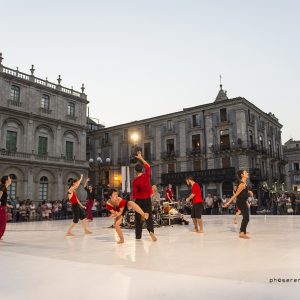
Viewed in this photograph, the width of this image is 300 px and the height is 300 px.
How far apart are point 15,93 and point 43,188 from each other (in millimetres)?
9732

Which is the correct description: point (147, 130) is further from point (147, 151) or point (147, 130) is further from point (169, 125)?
point (169, 125)

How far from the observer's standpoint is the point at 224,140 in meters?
38.0

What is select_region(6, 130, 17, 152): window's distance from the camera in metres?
28.9

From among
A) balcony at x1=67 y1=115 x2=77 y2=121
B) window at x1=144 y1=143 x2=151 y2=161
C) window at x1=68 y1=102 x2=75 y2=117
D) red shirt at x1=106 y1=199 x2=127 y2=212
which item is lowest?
red shirt at x1=106 y1=199 x2=127 y2=212

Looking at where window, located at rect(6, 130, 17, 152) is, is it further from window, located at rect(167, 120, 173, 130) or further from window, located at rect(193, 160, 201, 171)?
window, located at rect(193, 160, 201, 171)

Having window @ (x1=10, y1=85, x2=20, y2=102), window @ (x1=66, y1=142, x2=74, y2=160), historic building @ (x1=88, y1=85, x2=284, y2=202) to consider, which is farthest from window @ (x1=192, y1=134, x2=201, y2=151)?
window @ (x1=10, y1=85, x2=20, y2=102)

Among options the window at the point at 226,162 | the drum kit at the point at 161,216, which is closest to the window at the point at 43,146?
the window at the point at 226,162

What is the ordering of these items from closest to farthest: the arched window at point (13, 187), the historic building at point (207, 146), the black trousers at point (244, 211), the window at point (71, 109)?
the black trousers at point (244, 211)
the arched window at point (13, 187)
the window at point (71, 109)
the historic building at point (207, 146)

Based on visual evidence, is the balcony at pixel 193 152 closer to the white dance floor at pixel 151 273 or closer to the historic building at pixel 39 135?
the historic building at pixel 39 135

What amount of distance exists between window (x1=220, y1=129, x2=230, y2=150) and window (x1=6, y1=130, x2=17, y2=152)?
76.2 ft

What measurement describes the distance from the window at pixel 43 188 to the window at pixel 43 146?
2572mm

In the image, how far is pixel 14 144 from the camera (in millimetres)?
29438

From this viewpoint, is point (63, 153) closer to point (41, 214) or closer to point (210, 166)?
point (41, 214)

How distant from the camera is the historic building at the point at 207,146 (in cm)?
3700
